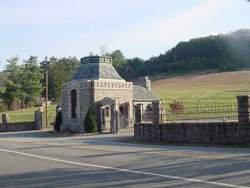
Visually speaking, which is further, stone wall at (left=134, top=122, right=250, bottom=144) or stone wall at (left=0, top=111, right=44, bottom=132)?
stone wall at (left=0, top=111, right=44, bottom=132)

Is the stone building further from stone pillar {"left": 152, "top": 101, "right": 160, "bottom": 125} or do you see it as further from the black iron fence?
stone pillar {"left": 152, "top": 101, "right": 160, "bottom": 125}

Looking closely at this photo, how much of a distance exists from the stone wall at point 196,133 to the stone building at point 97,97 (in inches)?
608

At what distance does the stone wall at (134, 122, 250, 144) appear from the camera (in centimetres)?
2558

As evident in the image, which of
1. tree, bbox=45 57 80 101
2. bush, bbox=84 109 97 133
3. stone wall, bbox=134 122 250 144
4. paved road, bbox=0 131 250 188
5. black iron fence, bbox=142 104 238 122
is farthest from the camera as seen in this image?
tree, bbox=45 57 80 101

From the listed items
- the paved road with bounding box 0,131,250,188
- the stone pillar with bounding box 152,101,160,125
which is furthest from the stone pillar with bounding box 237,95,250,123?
the stone pillar with bounding box 152,101,160,125

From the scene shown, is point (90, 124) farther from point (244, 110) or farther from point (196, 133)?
point (244, 110)

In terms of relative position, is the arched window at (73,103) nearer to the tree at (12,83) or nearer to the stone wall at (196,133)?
the stone wall at (196,133)

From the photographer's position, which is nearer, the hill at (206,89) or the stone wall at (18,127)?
the stone wall at (18,127)

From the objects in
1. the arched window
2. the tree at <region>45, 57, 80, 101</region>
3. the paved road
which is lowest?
the paved road

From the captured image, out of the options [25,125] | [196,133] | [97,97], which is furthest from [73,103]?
[196,133]

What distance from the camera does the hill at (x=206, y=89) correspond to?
226 feet

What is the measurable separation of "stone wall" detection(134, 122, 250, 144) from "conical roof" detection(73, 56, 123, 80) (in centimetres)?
2069

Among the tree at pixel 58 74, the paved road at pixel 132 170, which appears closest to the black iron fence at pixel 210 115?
the paved road at pixel 132 170

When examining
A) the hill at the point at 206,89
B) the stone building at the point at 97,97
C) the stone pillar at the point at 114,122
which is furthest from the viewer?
the hill at the point at 206,89
